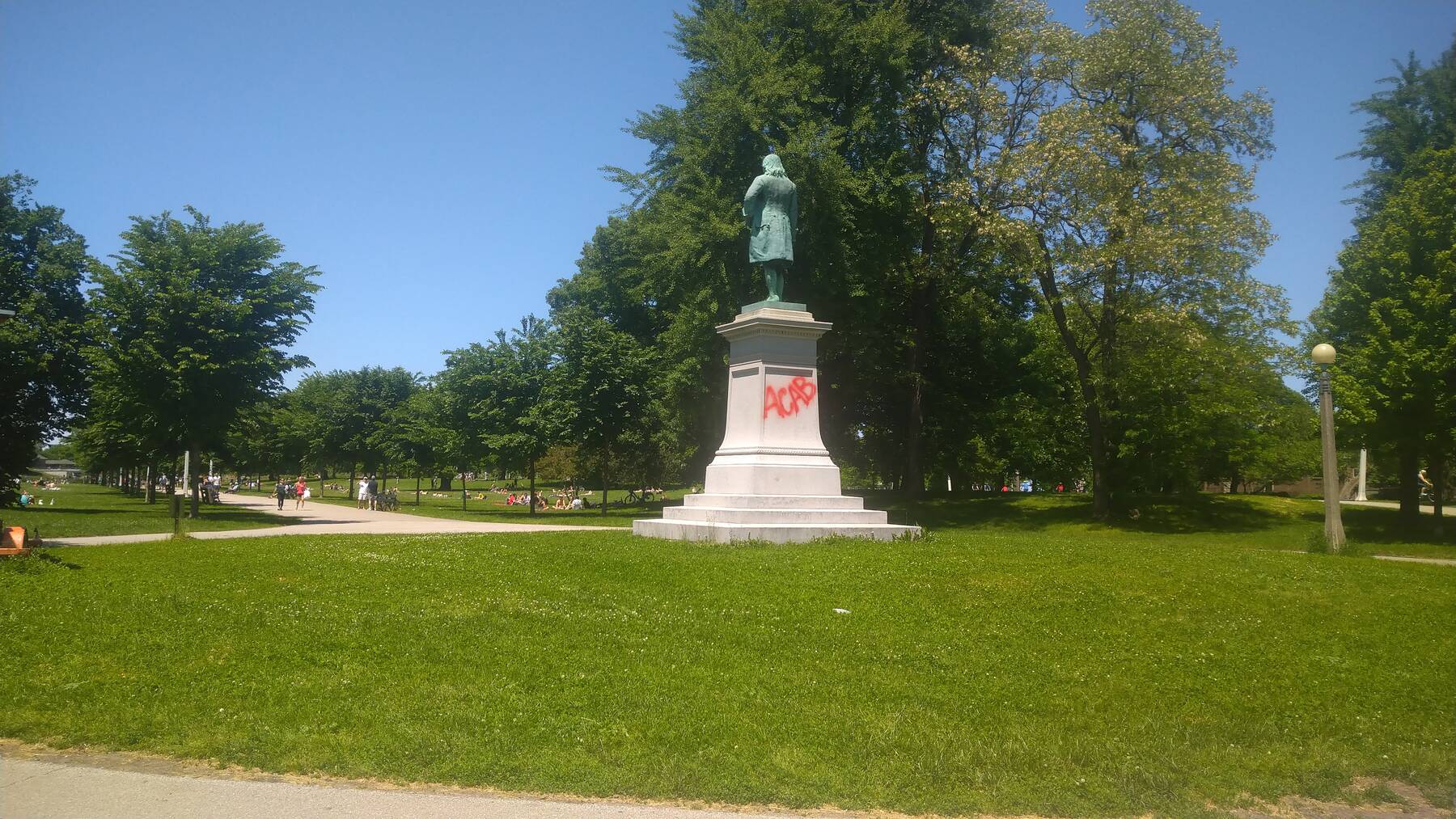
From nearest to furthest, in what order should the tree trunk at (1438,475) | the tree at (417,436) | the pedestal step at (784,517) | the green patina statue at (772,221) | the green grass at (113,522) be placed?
1. the pedestal step at (784,517)
2. the green patina statue at (772,221)
3. the green grass at (113,522)
4. the tree trunk at (1438,475)
5. the tree at (417,436)

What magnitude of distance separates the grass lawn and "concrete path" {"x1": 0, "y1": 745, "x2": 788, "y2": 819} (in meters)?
0.23

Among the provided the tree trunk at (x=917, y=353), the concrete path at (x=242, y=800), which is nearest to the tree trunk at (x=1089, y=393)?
the tree trunk at (x=917, y=353)

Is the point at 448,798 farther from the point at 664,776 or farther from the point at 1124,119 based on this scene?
the point at 1124,119

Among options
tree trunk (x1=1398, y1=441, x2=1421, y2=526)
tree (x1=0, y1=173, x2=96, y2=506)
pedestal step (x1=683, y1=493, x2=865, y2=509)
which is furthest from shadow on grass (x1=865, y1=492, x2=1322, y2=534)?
tree (x1=0, y1=173, x2=96, y2=506)

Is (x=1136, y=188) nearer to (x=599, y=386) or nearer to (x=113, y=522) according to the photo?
(x=599, y=386)

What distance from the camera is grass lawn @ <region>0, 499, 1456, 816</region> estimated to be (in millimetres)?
6395

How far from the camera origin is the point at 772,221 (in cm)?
1861

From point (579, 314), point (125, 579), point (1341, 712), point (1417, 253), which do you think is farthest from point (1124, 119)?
point (125, 579)

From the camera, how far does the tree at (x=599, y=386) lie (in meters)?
35.7

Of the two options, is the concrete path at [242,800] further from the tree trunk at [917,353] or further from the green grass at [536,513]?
the tree trunk at [917,353]

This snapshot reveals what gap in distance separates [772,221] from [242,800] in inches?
575

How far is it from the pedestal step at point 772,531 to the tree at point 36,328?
26.3 m

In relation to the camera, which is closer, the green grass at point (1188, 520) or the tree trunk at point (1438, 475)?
the tree trunk at point (1438, 475)

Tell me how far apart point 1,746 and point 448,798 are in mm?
3409
